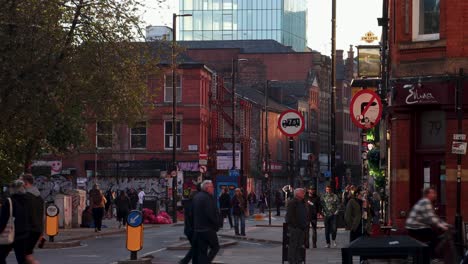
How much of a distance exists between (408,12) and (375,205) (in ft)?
65.0

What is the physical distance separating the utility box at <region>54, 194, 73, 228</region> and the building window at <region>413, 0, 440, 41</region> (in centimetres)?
2503

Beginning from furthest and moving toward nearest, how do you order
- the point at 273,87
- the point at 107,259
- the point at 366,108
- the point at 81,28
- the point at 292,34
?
1. the point at 292,34
2. the point at 273,87
3. the point at 81,28
4. the point at 107,259
5. the point at 366,108

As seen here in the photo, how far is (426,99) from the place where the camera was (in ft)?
90.8

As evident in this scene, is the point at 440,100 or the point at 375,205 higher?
the point at 440,100

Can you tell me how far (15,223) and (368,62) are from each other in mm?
27805

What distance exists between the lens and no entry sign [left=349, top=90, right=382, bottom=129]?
2722cm

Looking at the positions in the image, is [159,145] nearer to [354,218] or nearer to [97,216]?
[97,216]

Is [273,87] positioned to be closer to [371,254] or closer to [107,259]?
[107,259]

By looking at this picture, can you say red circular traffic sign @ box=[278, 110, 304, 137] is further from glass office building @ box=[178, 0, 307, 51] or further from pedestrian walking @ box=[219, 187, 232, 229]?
glass office building @ box=[178, 0, 307, 51]

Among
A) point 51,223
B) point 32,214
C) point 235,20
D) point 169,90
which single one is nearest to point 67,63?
point 51,223

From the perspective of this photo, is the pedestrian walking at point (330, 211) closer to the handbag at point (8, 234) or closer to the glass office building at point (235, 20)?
the handbag at point (8, 234)

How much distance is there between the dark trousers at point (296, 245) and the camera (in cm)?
2647

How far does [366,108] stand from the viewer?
2725 centimetres

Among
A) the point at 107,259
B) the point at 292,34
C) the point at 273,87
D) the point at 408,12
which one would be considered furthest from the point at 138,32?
the point at 292,34
